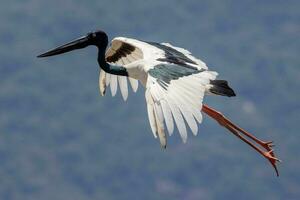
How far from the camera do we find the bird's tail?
18328 millimetres

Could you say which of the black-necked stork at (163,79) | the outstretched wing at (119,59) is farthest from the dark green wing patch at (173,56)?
the outstretched wing at (119,59)

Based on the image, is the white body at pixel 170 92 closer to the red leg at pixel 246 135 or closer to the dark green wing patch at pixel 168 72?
the dark green wing patch at pixel 168 72

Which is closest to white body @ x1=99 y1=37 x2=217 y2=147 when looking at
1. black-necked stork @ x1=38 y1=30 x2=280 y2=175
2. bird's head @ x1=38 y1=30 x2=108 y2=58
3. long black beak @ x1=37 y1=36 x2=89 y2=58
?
black-necked stork @ x1=38 y1=30 x2=280 y2=175

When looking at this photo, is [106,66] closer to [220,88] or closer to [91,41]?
[91,41]

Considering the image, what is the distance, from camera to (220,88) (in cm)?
1842

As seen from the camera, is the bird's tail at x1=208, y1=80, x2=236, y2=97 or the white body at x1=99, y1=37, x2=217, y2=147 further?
the bird's tail at x1=208, y1=80, x2=236, y2=97

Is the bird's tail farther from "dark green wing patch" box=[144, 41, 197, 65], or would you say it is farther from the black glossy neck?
the black glossy neck

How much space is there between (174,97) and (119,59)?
152 inches

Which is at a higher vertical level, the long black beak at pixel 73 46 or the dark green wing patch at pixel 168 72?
the dark green wing patch at pixel 168 72

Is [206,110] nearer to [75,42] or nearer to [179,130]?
[75,42]

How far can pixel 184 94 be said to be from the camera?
16.4 metres

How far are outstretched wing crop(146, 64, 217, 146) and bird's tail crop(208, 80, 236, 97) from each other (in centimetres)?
94

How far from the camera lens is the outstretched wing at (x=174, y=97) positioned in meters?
15.8

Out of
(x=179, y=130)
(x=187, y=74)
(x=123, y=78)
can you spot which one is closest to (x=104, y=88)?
(x=123, y=78)
